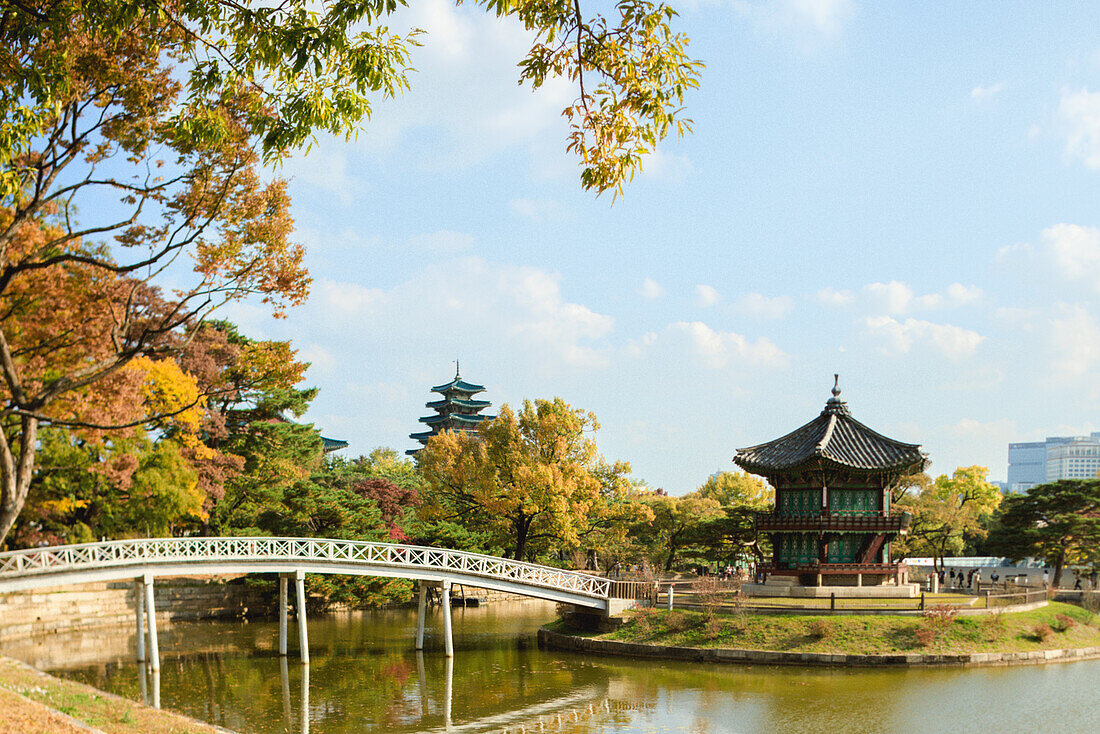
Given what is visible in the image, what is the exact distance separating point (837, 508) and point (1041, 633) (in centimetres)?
776

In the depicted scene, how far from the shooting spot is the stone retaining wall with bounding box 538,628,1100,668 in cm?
2384

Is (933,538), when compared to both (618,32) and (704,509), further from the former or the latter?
(618,32)

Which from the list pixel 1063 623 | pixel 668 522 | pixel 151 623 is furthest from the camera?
pixel 668 522

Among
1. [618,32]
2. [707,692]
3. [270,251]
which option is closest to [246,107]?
[270,251]

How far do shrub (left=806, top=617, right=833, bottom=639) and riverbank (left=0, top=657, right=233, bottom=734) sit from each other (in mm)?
17099

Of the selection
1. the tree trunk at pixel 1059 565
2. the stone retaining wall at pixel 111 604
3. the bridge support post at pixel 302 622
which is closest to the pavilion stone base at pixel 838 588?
the tree trunk at pixel 1059 565

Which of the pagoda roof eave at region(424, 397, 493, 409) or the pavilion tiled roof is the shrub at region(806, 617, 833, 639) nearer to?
the pavilion tiled roof

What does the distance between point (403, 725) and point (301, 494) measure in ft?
61.7

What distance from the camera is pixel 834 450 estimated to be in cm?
3203

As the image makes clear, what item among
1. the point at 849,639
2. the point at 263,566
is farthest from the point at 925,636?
the point at 263,566

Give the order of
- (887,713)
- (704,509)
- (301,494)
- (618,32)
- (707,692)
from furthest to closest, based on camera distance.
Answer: (704,509), (301,494), (707,692), (887,713), (618,32)

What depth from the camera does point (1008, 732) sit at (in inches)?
655

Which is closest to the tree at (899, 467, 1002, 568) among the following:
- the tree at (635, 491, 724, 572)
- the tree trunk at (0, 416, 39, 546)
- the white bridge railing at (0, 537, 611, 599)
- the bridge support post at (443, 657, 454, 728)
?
the tree at (635, 491, 724, 572)

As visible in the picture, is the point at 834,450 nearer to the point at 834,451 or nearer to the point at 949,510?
the point at 834,451
